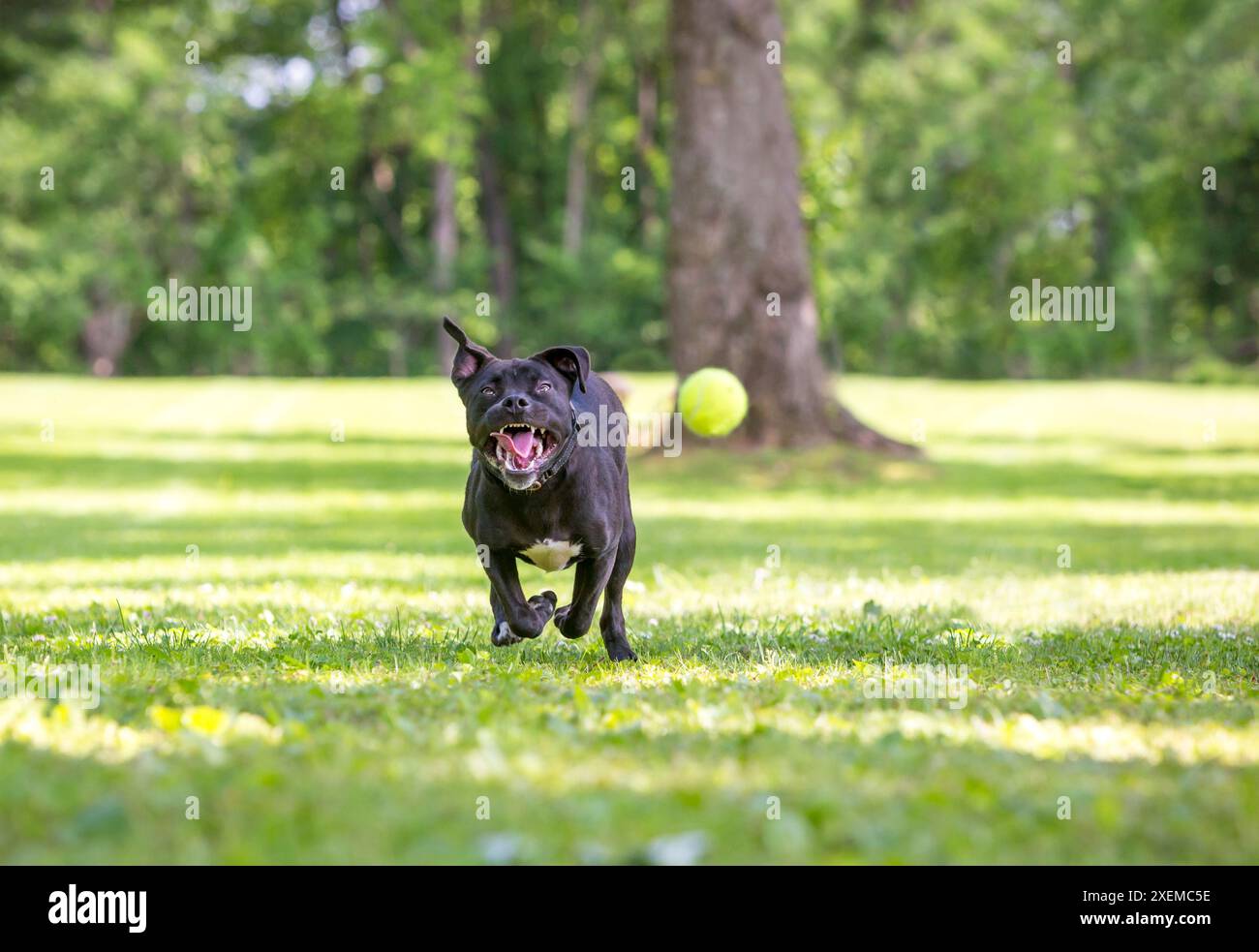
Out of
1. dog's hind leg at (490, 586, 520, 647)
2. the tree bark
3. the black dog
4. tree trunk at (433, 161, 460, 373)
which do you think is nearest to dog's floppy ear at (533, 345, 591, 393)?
the black dog

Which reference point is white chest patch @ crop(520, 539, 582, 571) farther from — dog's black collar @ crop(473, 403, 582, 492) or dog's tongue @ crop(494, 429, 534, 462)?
dog's tongue @ crop(494, 429, 534, 462)

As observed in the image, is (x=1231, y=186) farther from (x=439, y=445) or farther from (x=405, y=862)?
(x=405, y=862)

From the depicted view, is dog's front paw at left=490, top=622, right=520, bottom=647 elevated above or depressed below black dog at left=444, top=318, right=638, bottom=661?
below

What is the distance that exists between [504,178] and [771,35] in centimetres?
4083

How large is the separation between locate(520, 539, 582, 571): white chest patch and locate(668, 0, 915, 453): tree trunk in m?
13.4

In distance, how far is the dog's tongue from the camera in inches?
264

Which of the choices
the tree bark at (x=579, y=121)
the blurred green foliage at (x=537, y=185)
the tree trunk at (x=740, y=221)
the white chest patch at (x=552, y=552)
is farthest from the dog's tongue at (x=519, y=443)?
the tree bark at (x=579, y=121)

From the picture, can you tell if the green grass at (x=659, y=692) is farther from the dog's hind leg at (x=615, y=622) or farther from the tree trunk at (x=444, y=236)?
the tree trunk at (x=444, y=236)

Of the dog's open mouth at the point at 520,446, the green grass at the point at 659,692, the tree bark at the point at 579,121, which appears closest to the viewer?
the green grass at the point at 659,692

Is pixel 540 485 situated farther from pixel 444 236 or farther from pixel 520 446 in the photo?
pixel 444 236

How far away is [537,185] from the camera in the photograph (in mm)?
60219

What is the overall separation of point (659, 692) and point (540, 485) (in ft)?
3.95

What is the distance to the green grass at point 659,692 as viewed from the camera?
396 cm

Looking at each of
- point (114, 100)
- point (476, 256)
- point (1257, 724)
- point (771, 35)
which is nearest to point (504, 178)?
point (476, 256)
